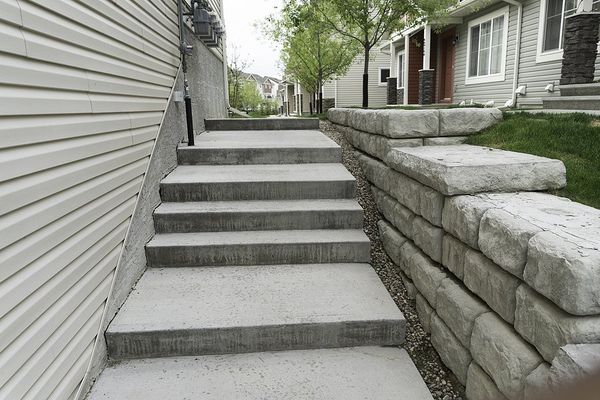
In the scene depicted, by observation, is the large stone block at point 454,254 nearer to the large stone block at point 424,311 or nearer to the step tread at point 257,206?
the large stone block at point 424,311

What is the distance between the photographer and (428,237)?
2467 millimetres

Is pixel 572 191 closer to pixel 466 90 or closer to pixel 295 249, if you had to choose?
pixel 295 249

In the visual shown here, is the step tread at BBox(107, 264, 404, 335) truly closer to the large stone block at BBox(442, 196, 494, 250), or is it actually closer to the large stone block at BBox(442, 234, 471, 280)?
the large stone block at BBox(442, 234, 471, 280)

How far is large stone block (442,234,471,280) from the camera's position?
206cm

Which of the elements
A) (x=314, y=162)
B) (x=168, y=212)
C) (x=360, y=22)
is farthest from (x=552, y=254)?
(x=360, y=22)

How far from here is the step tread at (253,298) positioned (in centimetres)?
234

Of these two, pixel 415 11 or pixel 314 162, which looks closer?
pixel 314 162

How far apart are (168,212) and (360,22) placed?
5.21 meters

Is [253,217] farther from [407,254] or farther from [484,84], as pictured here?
[484,84]

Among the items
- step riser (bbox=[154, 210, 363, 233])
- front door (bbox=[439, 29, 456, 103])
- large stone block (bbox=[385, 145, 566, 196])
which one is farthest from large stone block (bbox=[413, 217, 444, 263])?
front door (bbox=[439, 29, 456, 103])

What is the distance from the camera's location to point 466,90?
11078 mm

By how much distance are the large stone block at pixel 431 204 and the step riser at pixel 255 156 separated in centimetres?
186

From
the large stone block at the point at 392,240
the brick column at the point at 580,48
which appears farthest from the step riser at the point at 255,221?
the brick column at the point at 580,48

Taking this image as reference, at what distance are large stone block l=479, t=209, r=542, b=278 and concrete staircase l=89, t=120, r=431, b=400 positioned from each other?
2.70ft
